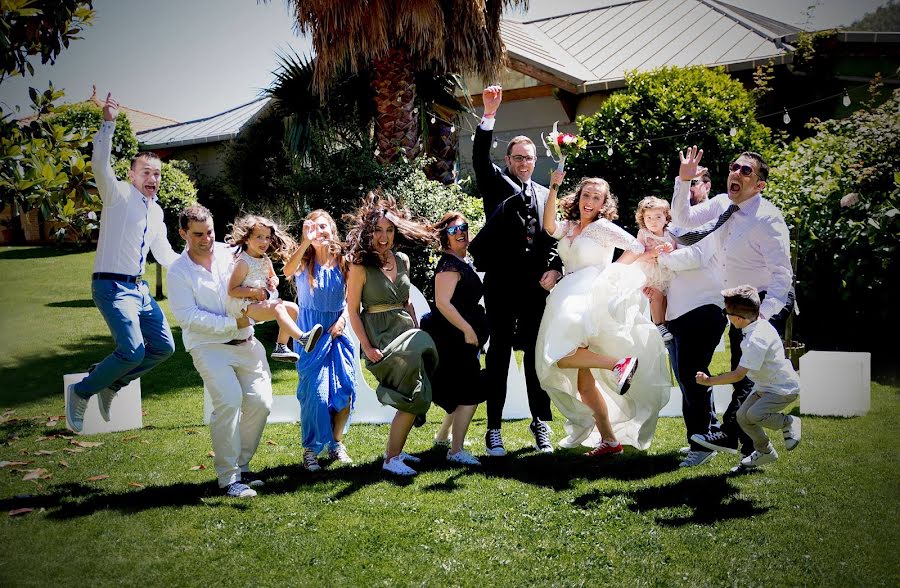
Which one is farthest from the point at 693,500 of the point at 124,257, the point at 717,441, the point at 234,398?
the point at 124,257

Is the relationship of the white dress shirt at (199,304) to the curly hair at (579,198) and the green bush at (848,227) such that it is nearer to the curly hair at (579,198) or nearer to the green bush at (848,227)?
the curly hair at (579,198)

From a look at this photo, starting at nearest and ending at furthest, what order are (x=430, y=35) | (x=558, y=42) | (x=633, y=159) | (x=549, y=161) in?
(x=430, y=35) < (x=633, y=159) < (x=549, y=161) < (x=558, y=42)

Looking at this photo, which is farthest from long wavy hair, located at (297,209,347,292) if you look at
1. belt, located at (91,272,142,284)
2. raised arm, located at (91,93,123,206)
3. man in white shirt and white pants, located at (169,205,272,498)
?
raised arm, located at (91,93,123,206)

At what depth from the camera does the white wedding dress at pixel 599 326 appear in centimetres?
546

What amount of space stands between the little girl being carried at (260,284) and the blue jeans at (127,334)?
80 cm

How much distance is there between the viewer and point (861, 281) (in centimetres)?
832

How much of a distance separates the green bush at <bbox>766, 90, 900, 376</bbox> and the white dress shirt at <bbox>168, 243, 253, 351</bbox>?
251 inches

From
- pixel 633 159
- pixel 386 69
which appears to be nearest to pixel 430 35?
pixel 386 69

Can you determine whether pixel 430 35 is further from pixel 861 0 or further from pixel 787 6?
pixel 861 0

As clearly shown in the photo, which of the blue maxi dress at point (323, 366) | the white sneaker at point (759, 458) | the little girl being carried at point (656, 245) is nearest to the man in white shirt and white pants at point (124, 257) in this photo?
the blue maxi dress at point (323, 366)

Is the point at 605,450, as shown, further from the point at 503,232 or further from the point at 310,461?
the point at 310,461

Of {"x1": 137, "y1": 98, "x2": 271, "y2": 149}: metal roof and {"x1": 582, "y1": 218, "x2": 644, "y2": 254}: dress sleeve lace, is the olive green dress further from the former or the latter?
{"x1": 137, "y1": 98, "x2": 271, "y2": 149}: metal roof

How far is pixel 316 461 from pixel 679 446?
2.74 meters

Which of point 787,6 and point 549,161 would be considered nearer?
point 787,6
